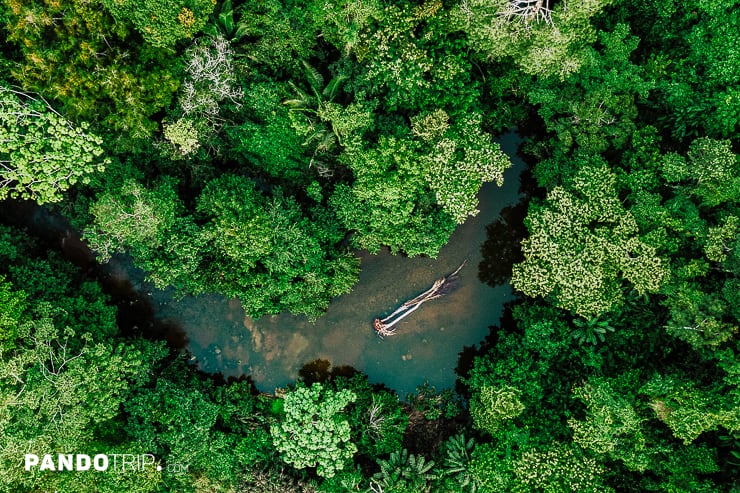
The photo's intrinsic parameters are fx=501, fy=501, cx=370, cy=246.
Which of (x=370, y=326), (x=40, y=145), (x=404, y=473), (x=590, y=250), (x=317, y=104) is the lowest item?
(x=404, y=473)

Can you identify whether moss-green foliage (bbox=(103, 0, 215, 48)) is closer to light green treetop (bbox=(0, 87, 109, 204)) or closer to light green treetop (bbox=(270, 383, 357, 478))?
light green treetop (bbox=(0, 87, 109, 204))

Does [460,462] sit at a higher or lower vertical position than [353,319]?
lower

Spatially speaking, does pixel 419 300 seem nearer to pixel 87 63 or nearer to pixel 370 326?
pixel 370 326

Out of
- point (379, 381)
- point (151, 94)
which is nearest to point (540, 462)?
point (379, 381)

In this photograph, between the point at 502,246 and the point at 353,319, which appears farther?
the point at 353,319

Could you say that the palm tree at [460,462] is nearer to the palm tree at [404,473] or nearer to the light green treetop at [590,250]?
the palm tree at [404,473]

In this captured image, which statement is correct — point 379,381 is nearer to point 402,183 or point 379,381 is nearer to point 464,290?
point 464,290

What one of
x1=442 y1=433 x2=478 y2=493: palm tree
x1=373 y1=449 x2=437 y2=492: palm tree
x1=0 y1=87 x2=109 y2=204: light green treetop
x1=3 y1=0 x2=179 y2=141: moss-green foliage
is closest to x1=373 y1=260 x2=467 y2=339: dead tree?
x1=373 y1=449 x2=437 y2=492: palm tree

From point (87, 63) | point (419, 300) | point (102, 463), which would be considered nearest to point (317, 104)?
point (87, 63)
